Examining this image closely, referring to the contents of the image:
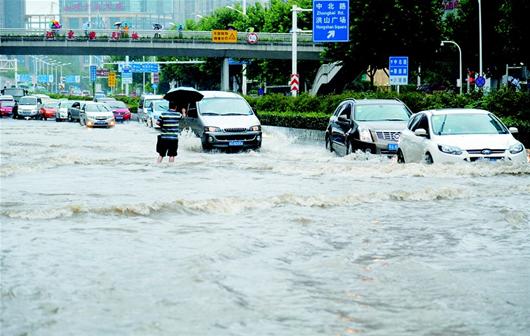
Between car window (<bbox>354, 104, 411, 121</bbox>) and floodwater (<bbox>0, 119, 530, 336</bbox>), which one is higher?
car window (<bbox>354, 104, 411, 121</bbox>)

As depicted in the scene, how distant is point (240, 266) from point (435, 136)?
10849 millimetres

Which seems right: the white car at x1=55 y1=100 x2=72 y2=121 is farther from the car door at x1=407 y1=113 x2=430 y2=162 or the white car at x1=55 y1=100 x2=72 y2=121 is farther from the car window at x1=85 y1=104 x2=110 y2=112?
the car door at x1=407 y1=113 x2=430 y2=162

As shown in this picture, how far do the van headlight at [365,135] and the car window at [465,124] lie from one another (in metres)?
4.06

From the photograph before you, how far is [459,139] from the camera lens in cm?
1925

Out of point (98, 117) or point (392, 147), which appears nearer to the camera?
point (392, 147)

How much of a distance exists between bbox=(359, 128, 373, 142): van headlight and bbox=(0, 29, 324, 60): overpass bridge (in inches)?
2112

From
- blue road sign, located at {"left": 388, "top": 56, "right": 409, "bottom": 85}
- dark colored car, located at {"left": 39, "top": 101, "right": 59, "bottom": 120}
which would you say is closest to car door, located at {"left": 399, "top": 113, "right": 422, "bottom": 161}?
blue road sign, located at {"left": 388, "top": 56, "right": 409, "bottom": 85}

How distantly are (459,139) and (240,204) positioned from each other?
6.18 metres

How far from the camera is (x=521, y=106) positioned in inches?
1138

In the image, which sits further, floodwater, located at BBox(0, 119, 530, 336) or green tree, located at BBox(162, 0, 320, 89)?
green tree, located at BBox(162, 0, 320, 89)

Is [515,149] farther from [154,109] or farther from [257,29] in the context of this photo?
[257,29]

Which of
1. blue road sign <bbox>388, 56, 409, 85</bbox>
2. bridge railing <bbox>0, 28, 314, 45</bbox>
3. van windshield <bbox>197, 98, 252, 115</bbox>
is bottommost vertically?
van windshield <bbox>197, 98, 252, 115</bbox>

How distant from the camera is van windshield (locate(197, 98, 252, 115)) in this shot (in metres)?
29.6

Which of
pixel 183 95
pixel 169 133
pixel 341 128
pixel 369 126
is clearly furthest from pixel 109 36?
pixel 169 133
